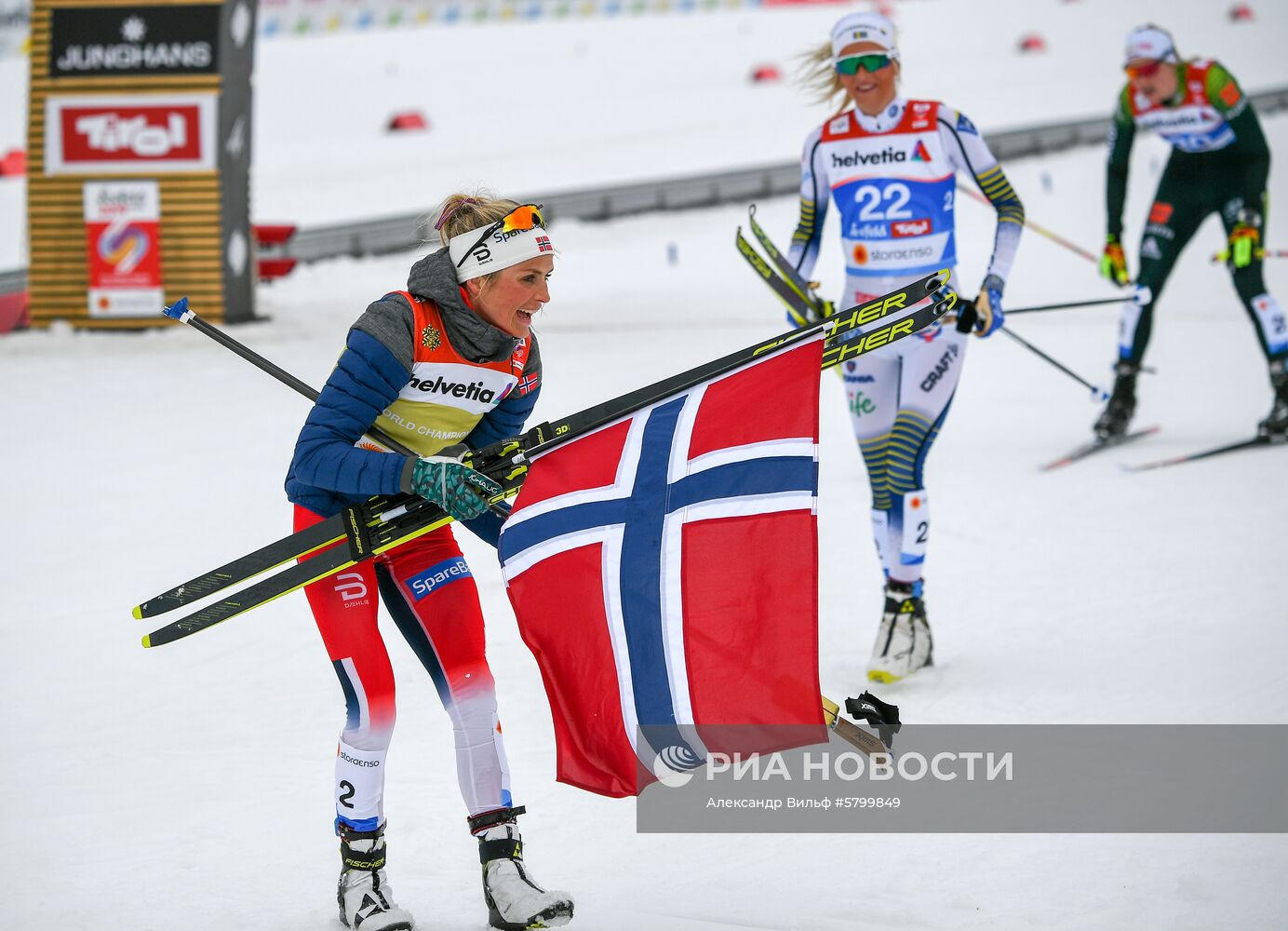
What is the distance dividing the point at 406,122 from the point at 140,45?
16070 millimetres

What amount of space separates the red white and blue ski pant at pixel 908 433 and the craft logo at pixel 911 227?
31cm

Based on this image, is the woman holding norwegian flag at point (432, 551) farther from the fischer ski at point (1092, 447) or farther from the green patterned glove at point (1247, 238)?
the green patterned glove at point (1247, 238)

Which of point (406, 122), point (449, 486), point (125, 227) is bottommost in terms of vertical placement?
point (449, 486)

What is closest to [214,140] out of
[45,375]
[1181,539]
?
[45,375]

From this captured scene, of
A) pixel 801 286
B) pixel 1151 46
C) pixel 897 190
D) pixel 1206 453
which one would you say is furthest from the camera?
pixel 1206 453

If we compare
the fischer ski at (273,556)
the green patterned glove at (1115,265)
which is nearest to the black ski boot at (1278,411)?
the green patterned glove at (1115,265)

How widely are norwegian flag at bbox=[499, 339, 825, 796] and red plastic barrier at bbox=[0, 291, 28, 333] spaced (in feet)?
39.8

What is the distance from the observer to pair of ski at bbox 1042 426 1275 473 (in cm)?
862

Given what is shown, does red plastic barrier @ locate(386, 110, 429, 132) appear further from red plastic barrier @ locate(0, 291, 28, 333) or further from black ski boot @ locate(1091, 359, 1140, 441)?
black ski boot @ locate(1091, 359, 1140, 441)

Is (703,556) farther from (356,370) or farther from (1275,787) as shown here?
(1275,787)

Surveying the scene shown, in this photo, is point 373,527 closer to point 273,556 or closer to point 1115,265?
point 273,556

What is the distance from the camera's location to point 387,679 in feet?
12.4

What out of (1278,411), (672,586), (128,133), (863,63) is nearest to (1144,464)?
(1278,411)

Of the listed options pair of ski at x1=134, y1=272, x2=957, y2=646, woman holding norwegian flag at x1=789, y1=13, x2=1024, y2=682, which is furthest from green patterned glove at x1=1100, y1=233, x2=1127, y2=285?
pair of ski at x1=134, y1=272, x2=957, y2=646
